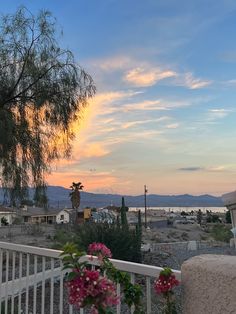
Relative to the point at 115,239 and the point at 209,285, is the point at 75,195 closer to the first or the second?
the point at 115,239

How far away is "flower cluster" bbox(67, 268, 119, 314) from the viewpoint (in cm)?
230

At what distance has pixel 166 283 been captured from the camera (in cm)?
260

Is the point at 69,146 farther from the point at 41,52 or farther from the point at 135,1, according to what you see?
the point at 135,1

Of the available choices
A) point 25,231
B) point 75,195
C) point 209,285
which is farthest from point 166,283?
point 75,195

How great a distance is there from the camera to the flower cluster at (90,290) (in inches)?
90.5

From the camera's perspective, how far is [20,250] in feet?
14.3

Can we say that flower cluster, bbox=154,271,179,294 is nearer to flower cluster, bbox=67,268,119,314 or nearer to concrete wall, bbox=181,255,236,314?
concrete wall, bbox=181,255,236,314

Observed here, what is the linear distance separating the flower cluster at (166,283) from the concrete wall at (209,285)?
7 centimetres

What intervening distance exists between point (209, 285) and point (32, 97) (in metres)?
7.57

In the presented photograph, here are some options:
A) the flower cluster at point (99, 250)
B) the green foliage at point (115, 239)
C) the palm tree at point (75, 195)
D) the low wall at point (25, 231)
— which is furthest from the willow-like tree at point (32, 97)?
the palm tree at point (75, 195)

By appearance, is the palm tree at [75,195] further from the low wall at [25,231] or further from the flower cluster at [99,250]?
the flower cluster at [99,250]

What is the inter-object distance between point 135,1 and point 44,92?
2980mm

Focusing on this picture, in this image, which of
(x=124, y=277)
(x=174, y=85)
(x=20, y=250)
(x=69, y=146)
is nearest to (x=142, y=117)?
(x=174, y=85)

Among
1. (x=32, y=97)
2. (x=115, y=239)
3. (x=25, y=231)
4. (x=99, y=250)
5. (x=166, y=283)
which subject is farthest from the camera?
(x=25, y=231)
